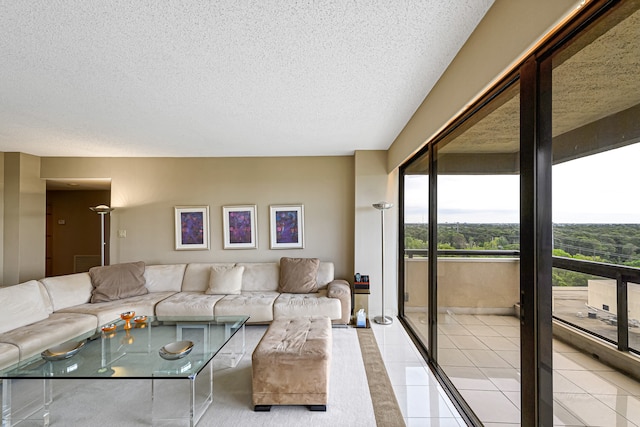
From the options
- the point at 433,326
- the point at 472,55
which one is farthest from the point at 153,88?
the point at 433,326

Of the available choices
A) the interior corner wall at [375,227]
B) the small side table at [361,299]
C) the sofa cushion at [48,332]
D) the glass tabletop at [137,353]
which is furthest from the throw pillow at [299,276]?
the sofa cushion at [48,332]

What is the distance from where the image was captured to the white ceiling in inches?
60.4

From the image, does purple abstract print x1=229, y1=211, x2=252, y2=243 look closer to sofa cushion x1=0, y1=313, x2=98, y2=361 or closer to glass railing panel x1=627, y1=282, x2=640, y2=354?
sofa cushion x1=0, y1=313, x2=98, y2=361

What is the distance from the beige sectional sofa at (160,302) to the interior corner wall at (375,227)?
1.92 feet

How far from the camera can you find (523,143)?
4.69ft

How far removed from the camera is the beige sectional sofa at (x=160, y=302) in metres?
Result: 2.81

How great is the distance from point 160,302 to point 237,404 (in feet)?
6.87

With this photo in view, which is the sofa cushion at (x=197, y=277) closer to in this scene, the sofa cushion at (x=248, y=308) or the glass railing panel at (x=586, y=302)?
the sofa cushion at (x=248, y=308)

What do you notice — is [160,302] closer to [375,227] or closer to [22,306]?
[22,306]

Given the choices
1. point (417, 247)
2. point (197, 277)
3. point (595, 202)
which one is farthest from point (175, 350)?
point (417, 247)

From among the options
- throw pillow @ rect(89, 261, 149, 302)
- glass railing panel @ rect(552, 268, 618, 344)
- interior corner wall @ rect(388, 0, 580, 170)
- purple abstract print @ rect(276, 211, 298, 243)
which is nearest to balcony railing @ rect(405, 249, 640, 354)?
glass railing panel @ rect(552, 268, 618, 344)

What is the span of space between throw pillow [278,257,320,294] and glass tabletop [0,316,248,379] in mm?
1326

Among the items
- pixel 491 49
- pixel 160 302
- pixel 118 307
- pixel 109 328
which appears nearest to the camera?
pixel 491 49

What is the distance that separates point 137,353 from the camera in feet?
7.50
